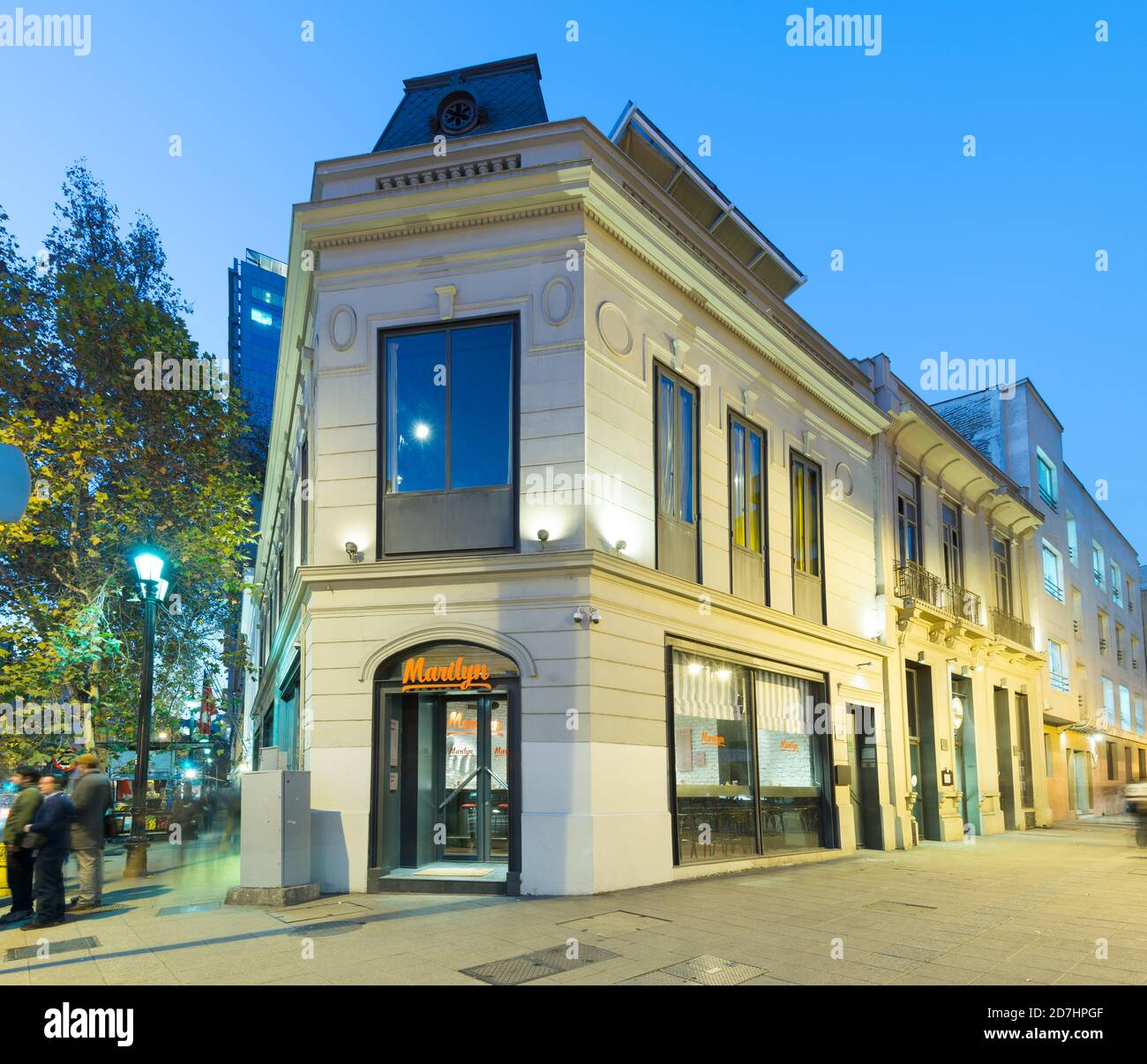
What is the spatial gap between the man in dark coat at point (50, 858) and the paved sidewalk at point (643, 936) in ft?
1.00

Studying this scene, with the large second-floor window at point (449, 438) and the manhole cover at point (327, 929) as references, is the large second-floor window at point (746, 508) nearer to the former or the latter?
the large second-floor window at point (449, 438)

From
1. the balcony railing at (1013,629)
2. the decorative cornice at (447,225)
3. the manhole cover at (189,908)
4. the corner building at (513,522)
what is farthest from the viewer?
the balcony railing at (1013,629)

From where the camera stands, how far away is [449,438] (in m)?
13.7

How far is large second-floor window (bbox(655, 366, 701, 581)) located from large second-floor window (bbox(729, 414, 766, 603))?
49.5 inches

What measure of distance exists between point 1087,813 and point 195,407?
35.4 metres

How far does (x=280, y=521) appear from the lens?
85.7 feet

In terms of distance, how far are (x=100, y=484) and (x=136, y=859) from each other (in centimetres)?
1089

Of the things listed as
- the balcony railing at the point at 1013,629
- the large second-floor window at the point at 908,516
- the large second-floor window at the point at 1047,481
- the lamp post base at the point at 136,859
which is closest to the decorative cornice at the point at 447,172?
the lamp post base at the point at 136,859

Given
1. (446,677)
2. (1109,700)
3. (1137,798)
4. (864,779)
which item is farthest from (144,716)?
(1109,700)

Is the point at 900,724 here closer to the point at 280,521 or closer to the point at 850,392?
the point at 850,392

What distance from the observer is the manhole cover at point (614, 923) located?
9789 millimetres

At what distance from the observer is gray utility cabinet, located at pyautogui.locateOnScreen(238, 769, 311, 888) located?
11.5m

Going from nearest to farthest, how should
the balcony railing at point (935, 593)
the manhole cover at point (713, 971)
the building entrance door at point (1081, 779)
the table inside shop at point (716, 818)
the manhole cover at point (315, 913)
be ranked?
the manhole cover at point (713, 971) → the manhole cover at point (315, 913) → the table inside shop at point (716, 818) → the balcony railing at point (935, 593) → the building entrance door at point (1081, 779)
